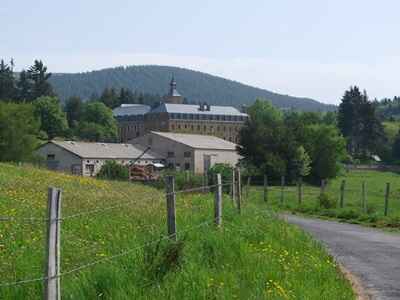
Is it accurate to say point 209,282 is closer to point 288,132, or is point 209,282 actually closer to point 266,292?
point 266,292

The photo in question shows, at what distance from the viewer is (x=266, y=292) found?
956 centimetres

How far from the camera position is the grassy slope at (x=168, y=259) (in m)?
8.81

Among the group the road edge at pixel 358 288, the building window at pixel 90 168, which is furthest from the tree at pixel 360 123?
the road edge at pixel 358 288

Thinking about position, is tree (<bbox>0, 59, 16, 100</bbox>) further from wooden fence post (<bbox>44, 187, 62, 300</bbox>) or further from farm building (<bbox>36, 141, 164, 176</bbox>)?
wooden fence post (<bbox>44, 187, 62, 300</bbox>)

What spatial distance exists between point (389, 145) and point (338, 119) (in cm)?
1177

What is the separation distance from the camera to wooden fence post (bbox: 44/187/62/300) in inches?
287

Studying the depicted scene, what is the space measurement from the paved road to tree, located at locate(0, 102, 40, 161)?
6237 cm

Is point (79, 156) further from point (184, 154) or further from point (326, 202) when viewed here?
point (326, 202)

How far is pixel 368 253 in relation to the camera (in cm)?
1764

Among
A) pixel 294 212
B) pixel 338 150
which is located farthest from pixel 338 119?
pixel 294 212

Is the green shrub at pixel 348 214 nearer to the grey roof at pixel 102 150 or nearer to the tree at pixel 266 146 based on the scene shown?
the tree at pixel 266 146

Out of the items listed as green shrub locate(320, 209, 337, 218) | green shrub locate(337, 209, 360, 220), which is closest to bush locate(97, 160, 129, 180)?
green shrub locate(320, 209, 337, 218)

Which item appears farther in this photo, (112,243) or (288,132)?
(288,132)

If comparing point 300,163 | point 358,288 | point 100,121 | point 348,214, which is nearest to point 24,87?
point 100,121
